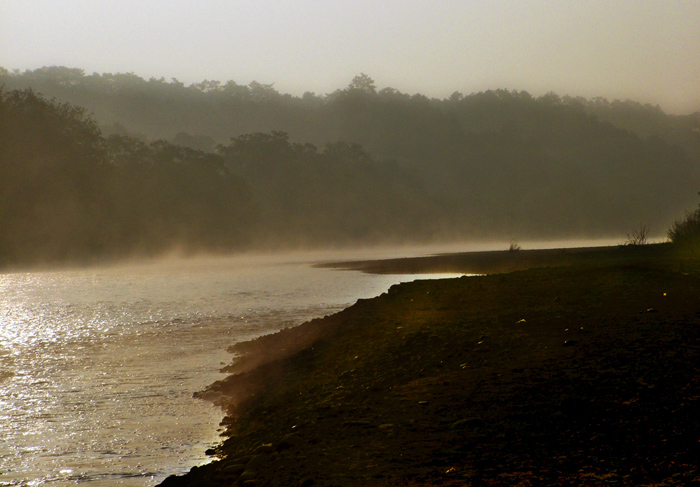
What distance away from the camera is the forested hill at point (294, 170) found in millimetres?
75312

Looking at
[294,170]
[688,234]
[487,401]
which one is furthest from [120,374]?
A: [294,170]

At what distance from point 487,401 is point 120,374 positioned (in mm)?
8699

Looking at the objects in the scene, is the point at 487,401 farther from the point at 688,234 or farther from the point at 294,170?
the point at 294,170

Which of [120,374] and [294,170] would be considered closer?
[120,374]

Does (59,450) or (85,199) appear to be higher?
(85,199)

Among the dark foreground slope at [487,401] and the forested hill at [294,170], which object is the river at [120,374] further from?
the forested hill at [294,170]

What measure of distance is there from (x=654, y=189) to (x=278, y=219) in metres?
119

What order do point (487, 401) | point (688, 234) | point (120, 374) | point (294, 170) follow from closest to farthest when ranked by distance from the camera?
1. point (487, 401)
2. point (120, 374)
3. point (688, 234)
4. point (294, 170)

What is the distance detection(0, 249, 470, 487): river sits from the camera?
847cm

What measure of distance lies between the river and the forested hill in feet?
154

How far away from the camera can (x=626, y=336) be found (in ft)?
32.7

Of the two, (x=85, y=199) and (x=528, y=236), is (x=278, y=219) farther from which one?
(x=528, y=236)

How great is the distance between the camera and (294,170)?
124 metres

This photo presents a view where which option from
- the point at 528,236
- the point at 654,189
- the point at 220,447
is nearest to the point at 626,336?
the point at 220,447
